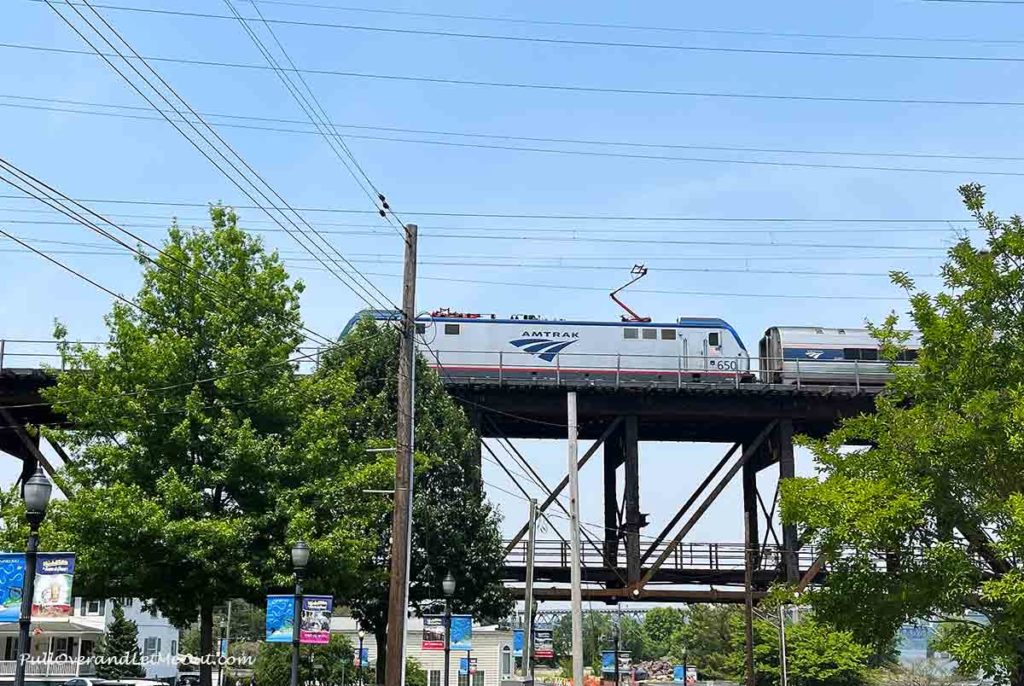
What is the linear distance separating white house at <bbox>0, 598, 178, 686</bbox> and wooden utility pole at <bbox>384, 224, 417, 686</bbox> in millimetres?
12093

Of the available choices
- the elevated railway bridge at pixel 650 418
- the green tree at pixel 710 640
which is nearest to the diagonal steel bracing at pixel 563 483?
the elevated railway bridge at pixel 650 418

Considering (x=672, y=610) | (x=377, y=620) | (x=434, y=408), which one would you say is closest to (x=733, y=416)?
(x=434, y=408)

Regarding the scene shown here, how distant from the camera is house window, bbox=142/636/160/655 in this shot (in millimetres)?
68938

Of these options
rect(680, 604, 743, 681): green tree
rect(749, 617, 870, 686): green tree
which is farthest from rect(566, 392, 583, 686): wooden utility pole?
rect(680, 604, 743, 681): green tree

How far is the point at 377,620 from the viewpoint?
3816cm

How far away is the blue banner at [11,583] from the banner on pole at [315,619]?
6995 mm

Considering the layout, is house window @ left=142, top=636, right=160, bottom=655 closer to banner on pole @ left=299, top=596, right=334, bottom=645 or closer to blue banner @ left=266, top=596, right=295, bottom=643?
blue banner @ left=266, top=596, right=295, bottom=643

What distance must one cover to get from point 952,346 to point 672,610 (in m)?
155

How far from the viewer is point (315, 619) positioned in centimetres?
2512

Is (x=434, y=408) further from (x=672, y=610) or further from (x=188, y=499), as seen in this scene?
(x=672, y=610)

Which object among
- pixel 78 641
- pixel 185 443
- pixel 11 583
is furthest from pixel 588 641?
pixel 11 583

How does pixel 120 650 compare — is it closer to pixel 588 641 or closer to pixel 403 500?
pixel 403 500

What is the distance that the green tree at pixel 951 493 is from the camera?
17.1 meters

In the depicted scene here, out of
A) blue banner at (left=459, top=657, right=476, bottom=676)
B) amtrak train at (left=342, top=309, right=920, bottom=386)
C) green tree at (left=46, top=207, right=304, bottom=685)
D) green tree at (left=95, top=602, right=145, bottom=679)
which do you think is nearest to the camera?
green tree at (left=46, top=207, right=304, bottom=685)
